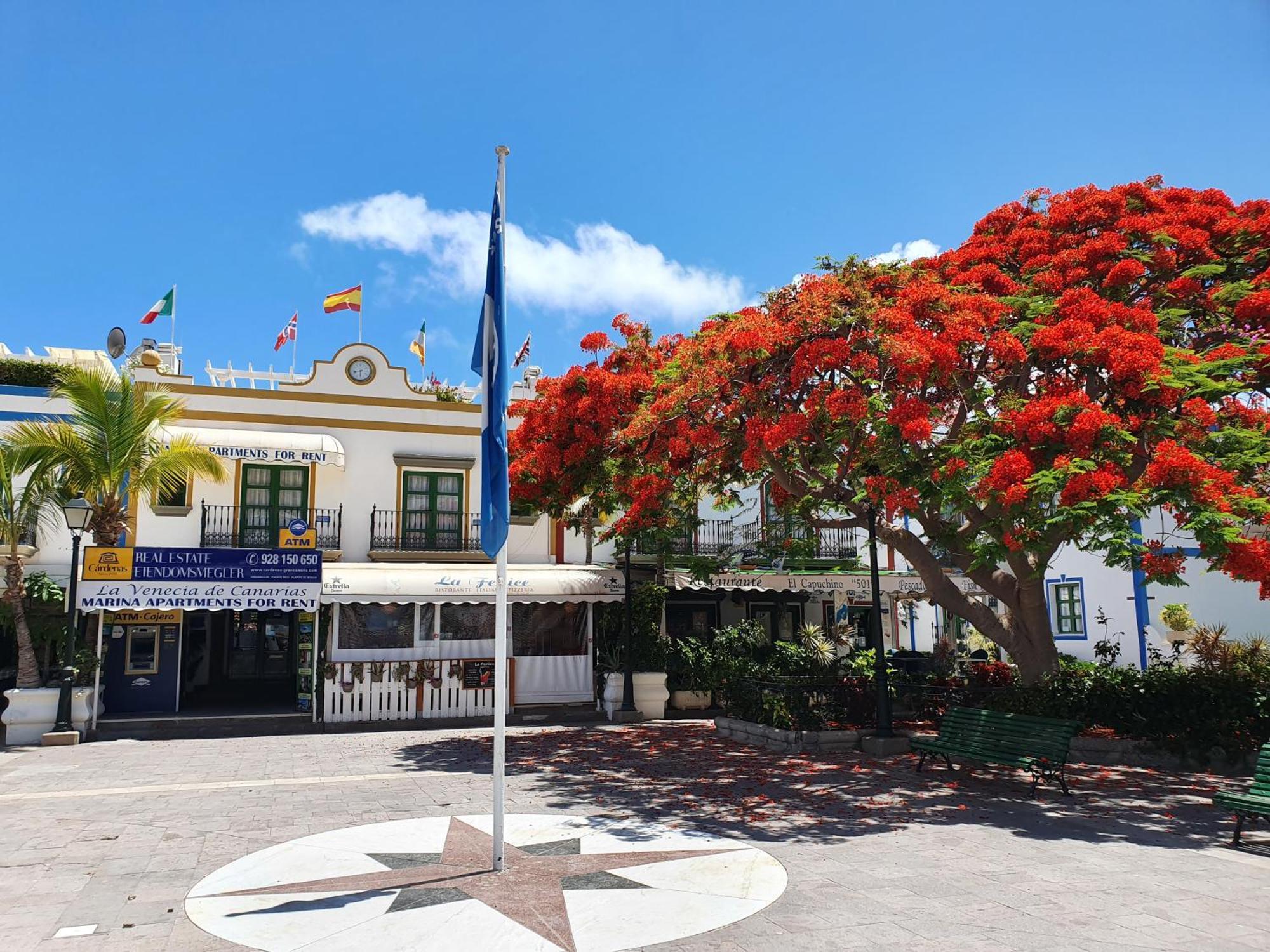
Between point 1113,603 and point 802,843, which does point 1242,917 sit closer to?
point 802,843

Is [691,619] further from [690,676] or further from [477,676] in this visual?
[477,676]

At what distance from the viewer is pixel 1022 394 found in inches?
460

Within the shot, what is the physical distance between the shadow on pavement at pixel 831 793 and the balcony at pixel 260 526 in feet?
22.1

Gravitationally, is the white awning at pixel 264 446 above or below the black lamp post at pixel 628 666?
above

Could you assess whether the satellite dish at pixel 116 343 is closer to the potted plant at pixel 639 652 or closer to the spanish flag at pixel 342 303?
the spanish flag at pixel 342 303

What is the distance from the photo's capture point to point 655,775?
1189 centimetres

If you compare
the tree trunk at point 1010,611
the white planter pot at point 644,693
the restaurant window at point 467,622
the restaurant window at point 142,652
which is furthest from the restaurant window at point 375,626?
the tree trunk at point 1010,611

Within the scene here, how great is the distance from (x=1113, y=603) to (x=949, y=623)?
28.5 ft

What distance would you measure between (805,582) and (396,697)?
9295mm

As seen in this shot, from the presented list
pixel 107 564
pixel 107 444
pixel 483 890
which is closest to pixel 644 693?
pixel 107 564

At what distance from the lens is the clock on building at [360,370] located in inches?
822

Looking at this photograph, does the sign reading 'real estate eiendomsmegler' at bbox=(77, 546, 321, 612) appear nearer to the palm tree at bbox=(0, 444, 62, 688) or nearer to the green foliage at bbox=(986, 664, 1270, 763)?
the palm tree at bbox=(0, 444, 62, 688)

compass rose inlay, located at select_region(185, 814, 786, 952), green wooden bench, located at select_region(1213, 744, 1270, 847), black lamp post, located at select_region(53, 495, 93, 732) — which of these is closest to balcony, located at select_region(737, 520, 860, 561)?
green wooden bench, located at select_region(1213, 744, 1270, 847)

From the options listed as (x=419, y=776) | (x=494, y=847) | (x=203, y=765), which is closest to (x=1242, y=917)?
(x=494, y=847)
